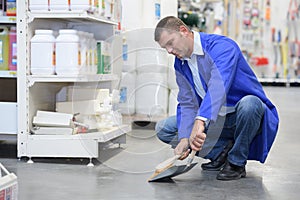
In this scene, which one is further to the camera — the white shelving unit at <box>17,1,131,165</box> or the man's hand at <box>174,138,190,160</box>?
the white shelving unit at <box>17,1,131,165</box>

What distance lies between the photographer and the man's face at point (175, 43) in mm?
2590

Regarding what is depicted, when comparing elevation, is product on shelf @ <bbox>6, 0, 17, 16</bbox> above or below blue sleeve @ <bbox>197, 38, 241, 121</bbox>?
above

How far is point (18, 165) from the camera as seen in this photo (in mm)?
3055

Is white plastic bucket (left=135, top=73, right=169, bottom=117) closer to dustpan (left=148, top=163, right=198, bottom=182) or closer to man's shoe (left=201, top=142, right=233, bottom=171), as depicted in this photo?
man's shoe (left=201, top=142, right=233, bottom=171)

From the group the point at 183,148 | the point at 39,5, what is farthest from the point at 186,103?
the point at 39,5

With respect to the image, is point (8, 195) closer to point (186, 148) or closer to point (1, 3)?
point (186, 148)

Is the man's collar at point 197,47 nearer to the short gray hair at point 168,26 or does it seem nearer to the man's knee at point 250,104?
the short gray hair at point 168,26

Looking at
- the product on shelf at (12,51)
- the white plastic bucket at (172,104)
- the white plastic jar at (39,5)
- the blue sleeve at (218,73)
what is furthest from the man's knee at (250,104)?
the white plastic bucket at (172,104)

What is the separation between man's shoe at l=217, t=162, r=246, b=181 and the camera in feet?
9.05

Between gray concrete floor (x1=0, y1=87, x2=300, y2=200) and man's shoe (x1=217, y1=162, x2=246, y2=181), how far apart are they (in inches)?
1.4

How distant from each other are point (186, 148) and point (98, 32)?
4.02 feet

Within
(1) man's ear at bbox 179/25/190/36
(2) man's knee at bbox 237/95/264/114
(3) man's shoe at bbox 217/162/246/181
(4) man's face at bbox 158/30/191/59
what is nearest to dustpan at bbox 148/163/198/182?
(3) man's shoe at bbox 217/162/246/181

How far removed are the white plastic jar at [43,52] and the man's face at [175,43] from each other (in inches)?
29.7

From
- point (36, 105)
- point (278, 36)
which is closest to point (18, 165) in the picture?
point (36, 105)
